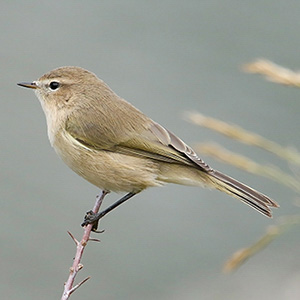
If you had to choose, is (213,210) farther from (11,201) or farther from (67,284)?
(67,284)

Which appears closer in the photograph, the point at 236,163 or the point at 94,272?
the point at 236,163

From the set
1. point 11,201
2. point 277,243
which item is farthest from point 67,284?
point 277,243

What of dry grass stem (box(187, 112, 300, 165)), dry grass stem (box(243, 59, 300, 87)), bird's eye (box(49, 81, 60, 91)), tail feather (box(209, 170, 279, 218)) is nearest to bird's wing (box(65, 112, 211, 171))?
tail feather (box(209, 170, 279, 218))

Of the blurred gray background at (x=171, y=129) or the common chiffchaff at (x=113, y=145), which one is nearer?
the common chiffchaff at (x=113, y=145)

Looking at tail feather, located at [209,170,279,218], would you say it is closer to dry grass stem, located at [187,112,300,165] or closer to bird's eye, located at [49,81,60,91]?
dry grass stem, located at [187,112,300,165]

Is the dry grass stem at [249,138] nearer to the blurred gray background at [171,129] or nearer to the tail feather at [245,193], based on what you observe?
the tail feather at [245,193]

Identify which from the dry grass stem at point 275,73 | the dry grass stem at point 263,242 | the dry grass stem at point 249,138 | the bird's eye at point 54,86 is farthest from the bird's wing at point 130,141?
the dry grass stem at point 263,242
